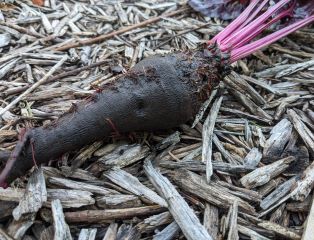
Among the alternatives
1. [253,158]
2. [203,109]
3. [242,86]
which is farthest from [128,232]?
[242,86]

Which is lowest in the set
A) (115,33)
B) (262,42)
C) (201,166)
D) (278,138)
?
(201,166)

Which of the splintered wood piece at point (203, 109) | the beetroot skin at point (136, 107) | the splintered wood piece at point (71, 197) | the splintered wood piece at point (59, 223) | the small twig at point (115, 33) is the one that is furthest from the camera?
the small twig at point (115, 33)

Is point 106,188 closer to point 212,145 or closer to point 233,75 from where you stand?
point 212,145

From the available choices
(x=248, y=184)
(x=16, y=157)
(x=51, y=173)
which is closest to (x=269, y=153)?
(x=248, y=184)

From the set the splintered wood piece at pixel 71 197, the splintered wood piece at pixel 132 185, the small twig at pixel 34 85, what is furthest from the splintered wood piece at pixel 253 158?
the small twig at pixel 34 85

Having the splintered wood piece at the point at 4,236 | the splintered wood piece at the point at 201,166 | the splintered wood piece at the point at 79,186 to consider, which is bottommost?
the splintered wood piece at the point at 4,236

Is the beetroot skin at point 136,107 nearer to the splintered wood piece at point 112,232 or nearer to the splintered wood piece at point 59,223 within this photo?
the splintered wood piece at point 59,223

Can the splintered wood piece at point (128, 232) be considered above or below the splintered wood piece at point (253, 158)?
below

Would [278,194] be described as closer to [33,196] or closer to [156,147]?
[156,147]
